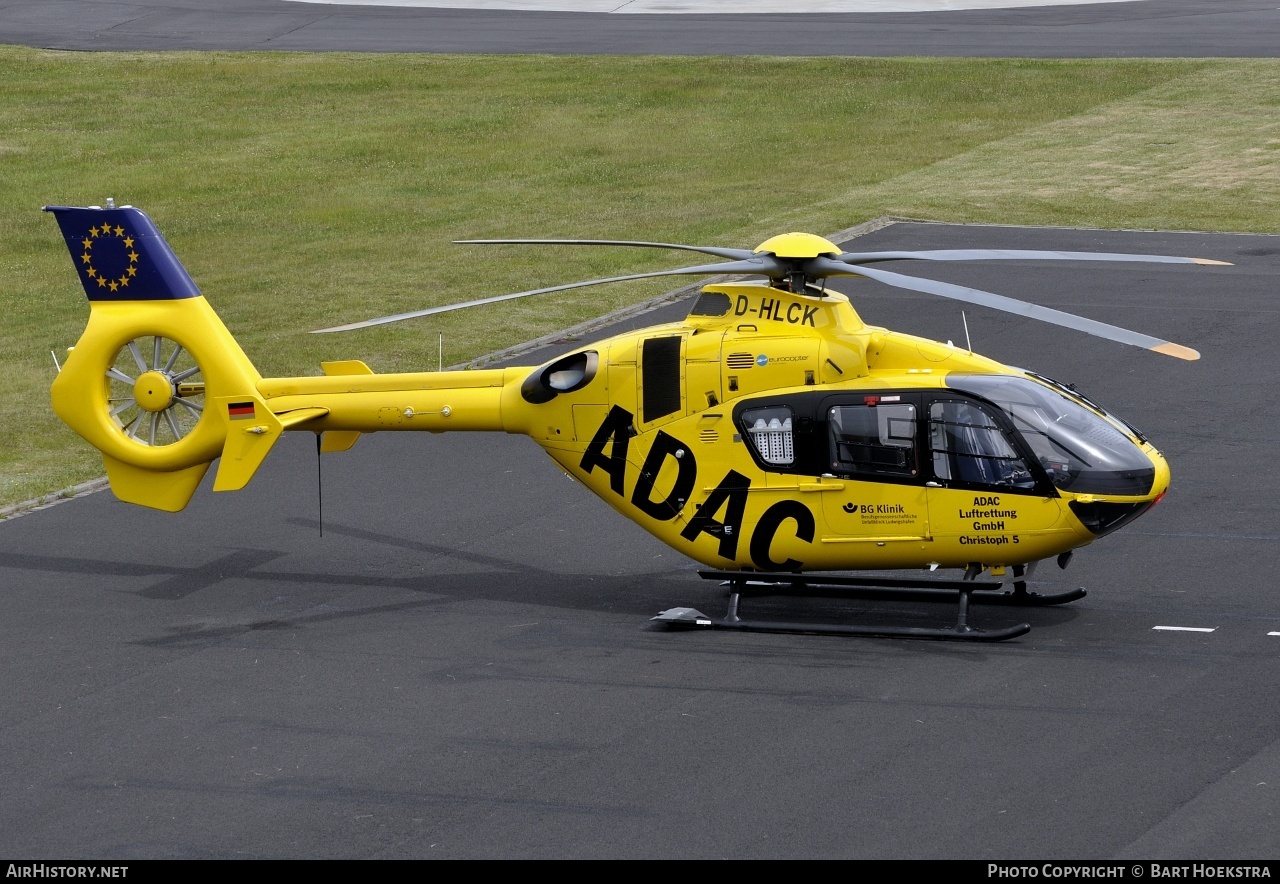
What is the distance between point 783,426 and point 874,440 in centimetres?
89

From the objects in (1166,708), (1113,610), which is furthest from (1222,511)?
(1166,708)

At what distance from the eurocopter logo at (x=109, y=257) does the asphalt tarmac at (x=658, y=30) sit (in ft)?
112

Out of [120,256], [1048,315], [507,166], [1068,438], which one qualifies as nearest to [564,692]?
[1068,438]

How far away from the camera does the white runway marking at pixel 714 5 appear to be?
56.0 metres

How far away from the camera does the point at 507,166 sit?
39.5 meters

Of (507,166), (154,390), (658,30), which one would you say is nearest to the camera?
(154,390)

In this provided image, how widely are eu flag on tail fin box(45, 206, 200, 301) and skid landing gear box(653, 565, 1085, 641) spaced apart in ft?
21.7

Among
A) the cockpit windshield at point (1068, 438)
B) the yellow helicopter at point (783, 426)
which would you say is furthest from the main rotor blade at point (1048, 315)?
the cockpit windshield at point (1068, 438)

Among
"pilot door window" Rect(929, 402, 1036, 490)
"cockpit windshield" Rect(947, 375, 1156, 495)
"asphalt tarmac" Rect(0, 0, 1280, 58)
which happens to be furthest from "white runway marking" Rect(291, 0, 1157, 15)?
"pilot door window" Rect(929, 402, 1036, 490)

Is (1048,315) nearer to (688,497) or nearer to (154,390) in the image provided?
(688,497)

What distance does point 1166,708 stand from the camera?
45.4 ft

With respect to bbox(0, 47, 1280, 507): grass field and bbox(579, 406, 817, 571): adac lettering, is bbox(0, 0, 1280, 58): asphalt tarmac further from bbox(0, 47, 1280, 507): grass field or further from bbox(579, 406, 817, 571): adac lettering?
bbox(579, 406, 817, 571): adac lettering

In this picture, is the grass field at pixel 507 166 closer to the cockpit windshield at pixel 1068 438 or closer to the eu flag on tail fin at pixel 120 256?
the eu flag on tail fin at pixel 120 256

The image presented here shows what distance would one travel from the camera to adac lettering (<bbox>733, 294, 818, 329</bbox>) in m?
15.8
